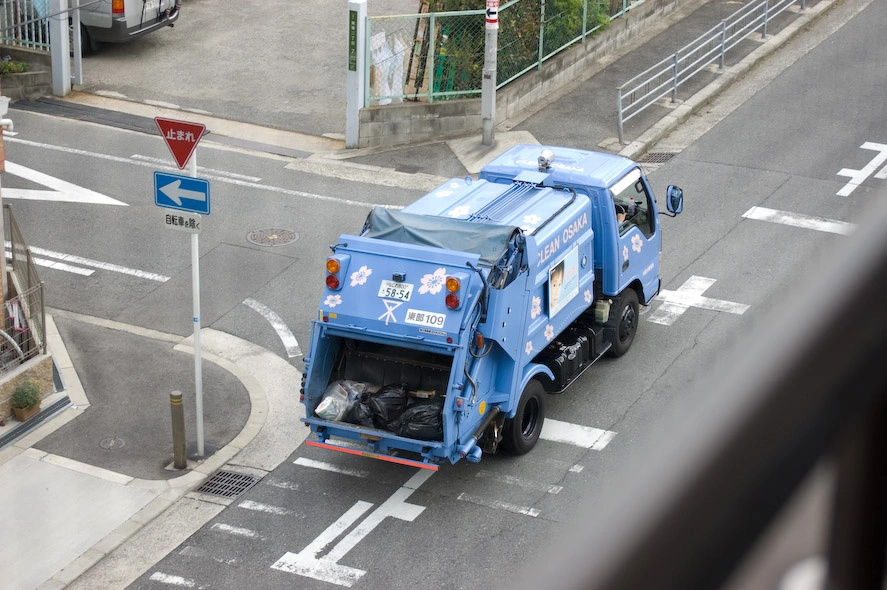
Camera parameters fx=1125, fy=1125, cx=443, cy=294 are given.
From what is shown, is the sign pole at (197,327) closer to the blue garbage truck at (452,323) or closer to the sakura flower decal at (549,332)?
the blue garbage truck at (452,323)

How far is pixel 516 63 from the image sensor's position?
21.5 m

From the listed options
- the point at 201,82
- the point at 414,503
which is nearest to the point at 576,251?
the point at 414,503

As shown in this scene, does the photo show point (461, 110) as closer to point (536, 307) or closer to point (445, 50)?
point (445, 50)

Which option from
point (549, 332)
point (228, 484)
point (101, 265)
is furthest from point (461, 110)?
point (228, 484)

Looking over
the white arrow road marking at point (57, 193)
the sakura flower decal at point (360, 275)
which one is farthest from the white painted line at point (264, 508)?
the white arrow road marking at point (57, 193)

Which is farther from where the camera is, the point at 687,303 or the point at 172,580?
the point at 687,303

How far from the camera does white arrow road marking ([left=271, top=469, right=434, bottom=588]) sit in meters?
9.34

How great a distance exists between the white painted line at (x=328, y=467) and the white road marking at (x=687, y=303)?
4.77 meters

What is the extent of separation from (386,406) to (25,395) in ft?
12.8

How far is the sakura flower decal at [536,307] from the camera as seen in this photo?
10691 mm

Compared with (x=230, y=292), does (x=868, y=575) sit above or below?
above

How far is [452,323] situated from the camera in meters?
9.76

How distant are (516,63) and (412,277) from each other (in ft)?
40.4

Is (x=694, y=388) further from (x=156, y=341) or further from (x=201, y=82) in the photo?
(x=201, y=82)
